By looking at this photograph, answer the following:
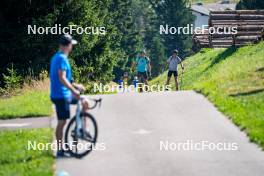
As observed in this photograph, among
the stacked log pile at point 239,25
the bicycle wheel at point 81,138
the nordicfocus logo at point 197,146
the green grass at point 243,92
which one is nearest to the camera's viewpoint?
the bicycle wheel at point 81,138

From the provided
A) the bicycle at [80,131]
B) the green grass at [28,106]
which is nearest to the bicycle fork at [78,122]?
the bicycle at [80,131]

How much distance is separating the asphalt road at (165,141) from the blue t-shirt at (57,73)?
1.34m

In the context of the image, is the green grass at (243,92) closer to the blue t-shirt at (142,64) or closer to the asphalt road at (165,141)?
the asphalt road at (165,141)

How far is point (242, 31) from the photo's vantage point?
27.6m

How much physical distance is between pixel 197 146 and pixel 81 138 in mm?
2592

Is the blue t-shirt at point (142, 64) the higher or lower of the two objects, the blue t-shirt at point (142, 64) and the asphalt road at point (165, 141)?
the higher

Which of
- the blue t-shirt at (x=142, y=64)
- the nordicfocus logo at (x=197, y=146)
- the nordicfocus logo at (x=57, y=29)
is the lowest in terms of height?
the nordicfocus logo at (x=197, y=146)

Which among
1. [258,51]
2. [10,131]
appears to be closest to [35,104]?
[10,131]

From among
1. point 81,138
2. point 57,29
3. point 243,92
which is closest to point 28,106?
point 81,138

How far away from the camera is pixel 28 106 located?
1441 centimetres

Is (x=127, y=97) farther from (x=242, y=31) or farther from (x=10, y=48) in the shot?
(x=242, y=31)

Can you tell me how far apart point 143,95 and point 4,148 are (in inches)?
266

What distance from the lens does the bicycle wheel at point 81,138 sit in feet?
32.2

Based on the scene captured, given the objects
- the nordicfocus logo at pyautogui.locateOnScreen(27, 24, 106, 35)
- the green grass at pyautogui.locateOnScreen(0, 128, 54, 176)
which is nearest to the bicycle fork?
the green grass at pyautogui.locateOnScreen(0, 128, 54, 176)
